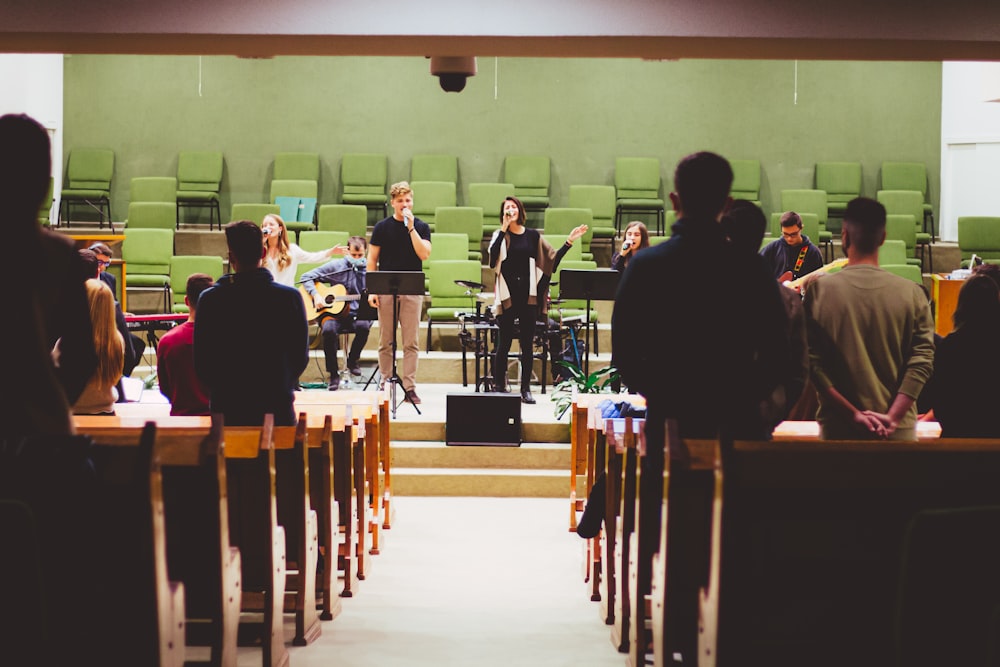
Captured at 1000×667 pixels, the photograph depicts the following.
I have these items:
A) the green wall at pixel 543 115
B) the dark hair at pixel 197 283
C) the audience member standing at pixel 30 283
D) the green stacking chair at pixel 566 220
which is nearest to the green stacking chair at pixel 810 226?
the green wall at pixel 543 115

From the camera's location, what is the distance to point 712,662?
2.26 metres

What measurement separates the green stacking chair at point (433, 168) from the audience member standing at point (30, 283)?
31.9 feet

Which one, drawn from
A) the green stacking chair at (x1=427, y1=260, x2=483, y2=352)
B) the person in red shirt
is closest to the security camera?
the person in red shirt

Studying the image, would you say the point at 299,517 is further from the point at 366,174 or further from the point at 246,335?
the point at 366,174

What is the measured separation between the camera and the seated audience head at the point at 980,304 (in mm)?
3336

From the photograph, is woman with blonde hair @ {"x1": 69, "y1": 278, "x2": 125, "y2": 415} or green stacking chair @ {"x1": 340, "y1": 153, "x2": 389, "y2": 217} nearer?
woman with blonde hair @ {"x1": 69, "y1": 278, "x2": 125, "y2": 415}

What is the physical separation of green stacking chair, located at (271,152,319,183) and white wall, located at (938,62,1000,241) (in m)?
7.07

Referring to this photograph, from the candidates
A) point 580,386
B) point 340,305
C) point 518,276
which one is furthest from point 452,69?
point 340,305

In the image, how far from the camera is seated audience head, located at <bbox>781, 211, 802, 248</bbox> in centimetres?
707

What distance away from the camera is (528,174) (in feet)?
38.0

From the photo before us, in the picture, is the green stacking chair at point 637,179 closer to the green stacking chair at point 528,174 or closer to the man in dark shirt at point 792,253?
the green stacking chair at point 528,174

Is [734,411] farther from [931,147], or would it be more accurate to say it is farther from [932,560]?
[931,147]

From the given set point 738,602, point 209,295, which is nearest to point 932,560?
point 738,602

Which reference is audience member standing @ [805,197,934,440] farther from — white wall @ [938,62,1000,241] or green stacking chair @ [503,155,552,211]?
white wall @ [938,62,1000,241]
